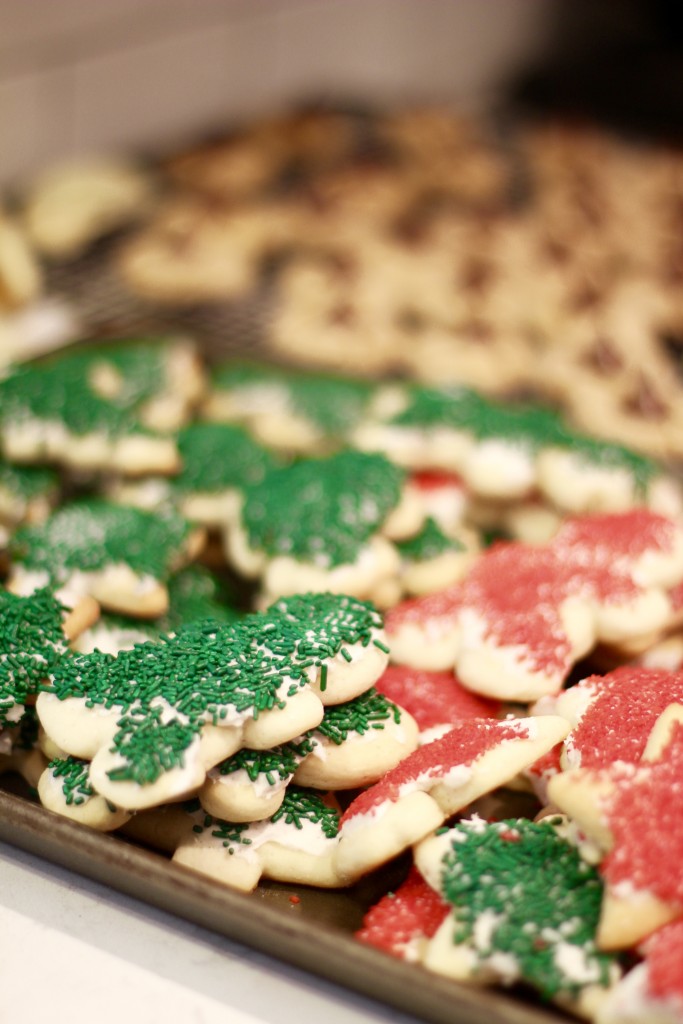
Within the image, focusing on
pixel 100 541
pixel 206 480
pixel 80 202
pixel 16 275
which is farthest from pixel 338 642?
pixel 80 202

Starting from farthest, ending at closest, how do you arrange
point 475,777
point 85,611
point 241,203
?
point 241,203 < point 85,611 < point 475,777

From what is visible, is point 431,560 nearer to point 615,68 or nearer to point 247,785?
point 247,785

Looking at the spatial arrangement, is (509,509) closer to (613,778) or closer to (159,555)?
(159,555)

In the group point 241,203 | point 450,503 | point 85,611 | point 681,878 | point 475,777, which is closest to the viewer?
point 681,878

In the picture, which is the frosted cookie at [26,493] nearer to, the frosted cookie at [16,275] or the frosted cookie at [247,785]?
the frosted cookie at [247,785]

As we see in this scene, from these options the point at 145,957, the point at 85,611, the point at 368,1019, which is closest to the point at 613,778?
the point at 368,1019

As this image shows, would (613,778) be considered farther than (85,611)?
No

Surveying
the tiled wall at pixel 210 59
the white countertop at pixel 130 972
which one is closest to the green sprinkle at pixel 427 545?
the white countertop at pixel 130 972

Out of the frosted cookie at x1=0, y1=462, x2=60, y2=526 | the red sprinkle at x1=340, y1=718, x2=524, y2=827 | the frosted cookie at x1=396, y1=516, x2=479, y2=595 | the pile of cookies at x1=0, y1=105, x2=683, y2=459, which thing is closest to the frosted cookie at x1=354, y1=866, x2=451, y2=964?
the red sprinkle at x1=340, y1=718, x2=524, y2=827
